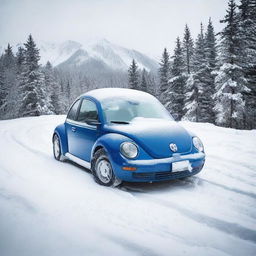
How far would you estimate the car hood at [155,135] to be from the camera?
4.40 meters

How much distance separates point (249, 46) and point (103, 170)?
86.7ft

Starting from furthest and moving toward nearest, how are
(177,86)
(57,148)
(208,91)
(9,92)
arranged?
(9,92) → (177,86) → (208,91) → (57,148)

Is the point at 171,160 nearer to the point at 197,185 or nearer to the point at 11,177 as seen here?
the point at 197,185

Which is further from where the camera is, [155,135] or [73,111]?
[73,111]

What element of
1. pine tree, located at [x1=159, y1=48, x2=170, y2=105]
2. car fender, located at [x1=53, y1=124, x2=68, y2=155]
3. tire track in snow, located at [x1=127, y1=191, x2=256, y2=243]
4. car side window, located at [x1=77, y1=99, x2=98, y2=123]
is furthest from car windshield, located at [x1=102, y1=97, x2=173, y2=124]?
pine tree, located at [x1=159, y1=48, x2=170, y2=105]

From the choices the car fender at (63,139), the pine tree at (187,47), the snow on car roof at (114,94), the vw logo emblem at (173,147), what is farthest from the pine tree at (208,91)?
the vw logo emblem at (173,147)

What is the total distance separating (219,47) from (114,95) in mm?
24155

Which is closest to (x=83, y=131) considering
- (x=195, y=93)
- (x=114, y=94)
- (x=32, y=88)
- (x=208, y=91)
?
(x=114, y=94)

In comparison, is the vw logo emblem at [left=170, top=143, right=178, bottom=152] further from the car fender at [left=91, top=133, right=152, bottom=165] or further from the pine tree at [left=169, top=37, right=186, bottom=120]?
the pine tree at [left=169, top=37, right=186, bottom=120]

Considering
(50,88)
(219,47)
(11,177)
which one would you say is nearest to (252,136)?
(11,177)

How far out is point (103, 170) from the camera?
4.75m

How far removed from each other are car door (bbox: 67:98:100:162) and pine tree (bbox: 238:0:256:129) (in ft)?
74.6

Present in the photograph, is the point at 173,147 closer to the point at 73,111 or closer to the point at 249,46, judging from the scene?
the point at 73,111

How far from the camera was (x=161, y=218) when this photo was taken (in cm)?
350
